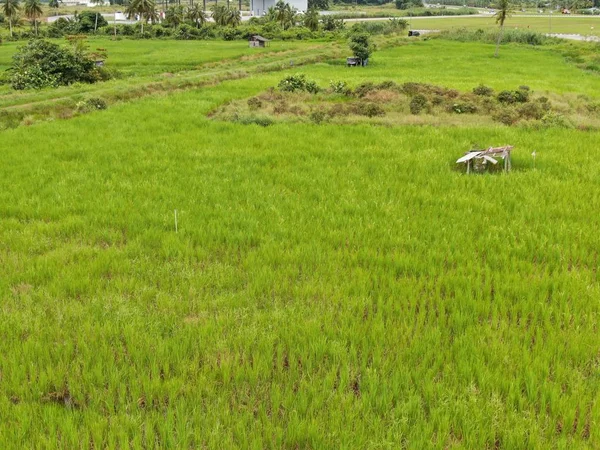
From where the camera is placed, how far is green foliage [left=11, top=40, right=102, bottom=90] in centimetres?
3058

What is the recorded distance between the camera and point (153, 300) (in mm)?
6266

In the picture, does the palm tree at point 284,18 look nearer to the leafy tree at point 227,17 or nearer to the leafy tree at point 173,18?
the leafy tree at point 227,17

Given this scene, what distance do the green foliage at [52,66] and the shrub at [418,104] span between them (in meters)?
22.9

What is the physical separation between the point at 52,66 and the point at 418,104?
989 inches

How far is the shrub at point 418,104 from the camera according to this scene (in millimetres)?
20642

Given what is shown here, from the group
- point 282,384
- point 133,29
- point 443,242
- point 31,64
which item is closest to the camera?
point 282,384

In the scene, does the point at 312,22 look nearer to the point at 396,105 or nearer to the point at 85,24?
the point at 85,24

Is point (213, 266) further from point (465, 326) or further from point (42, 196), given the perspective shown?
point (42, 196)

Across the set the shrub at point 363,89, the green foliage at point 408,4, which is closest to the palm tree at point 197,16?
the shrub at point 363,89

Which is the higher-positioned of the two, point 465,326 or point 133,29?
point 133,29

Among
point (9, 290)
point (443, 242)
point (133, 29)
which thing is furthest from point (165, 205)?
point (133, 29)

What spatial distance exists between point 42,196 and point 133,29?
80.7m

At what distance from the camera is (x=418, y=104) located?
70.1ft

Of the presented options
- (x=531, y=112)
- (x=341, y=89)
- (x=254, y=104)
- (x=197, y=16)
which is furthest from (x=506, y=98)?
(x=197, y=16)
